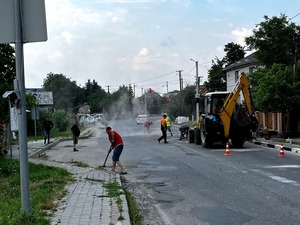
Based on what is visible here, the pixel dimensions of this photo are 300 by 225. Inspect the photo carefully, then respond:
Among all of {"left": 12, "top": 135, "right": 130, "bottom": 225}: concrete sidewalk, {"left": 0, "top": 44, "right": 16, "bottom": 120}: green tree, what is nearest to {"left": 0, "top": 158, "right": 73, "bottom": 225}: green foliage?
{"left": 12, "top": 135, "right": 130, "bottom": 225}: concrete sidewalk

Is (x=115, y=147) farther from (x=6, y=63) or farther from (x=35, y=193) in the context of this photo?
(x=6, y=63)

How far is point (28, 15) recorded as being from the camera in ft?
19.7

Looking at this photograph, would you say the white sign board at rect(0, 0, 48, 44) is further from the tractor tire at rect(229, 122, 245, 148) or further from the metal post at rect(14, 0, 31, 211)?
the tractor tire at rect(229, 122, 245, 148)

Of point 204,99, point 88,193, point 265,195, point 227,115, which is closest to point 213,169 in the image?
point 265,195

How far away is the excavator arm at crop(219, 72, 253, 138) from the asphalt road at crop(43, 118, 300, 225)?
14.5 feet

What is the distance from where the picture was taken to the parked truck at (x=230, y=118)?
1986 centimetres

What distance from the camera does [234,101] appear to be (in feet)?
64.7

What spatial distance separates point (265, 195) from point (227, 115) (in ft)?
37.7

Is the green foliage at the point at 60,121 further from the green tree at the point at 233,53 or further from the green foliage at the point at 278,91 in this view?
the green tree at the point at 233,53

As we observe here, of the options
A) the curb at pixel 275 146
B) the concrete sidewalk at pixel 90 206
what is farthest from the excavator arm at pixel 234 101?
the concrete sidewalk at pixel 90 206

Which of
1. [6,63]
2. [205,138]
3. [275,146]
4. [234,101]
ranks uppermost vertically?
[6,63]

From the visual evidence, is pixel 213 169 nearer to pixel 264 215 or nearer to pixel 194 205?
pixel 194 205

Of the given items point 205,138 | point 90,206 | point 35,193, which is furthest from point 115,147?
point 205,138

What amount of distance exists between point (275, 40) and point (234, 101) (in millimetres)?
14408
